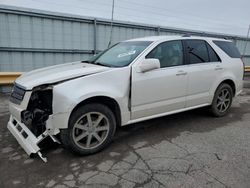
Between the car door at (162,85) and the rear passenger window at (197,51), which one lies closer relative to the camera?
the car door at (162,85)

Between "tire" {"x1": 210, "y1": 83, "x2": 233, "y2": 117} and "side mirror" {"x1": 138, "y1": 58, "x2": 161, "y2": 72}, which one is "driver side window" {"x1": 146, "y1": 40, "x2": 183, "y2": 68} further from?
"tire" {"x1": 210, "y1": 83, "x2": 233, "y2": 117}

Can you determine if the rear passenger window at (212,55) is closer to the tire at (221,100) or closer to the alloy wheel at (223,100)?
the tire at (221,100)

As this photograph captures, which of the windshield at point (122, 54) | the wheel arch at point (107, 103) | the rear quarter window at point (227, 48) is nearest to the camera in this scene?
the wheel arch at point (107, 103)

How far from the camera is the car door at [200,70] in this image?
445 cm

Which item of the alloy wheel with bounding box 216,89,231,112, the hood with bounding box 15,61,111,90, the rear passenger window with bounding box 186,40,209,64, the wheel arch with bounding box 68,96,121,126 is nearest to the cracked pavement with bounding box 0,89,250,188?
the wheel arch with bounding box 68,96,121,126

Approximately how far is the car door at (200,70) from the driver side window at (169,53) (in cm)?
20

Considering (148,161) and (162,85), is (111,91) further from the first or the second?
(148,161)

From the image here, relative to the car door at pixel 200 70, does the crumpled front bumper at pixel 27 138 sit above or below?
below

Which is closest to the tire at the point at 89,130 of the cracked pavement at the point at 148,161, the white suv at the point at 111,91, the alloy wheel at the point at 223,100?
the white suv at the point at 111,91

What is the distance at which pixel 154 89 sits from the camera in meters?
3.88

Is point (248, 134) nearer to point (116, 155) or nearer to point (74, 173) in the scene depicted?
point (116, 155)

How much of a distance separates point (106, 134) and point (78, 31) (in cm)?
559

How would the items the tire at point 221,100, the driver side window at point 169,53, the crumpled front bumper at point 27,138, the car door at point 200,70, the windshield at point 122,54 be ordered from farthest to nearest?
the tire at point 221,100, the car door at point 200,70, the driver side window at point 169,53, the windshield at point 122,54, the crumpled front bumper at point 27,138

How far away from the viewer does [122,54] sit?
418cm
